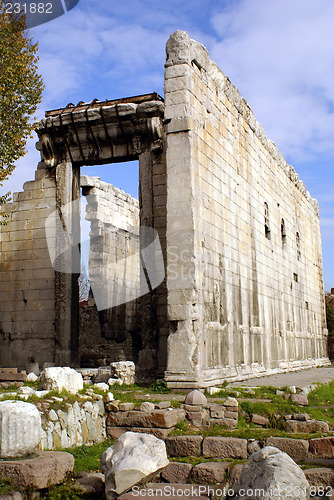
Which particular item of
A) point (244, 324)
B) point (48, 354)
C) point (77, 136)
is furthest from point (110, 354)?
point (77, 136)

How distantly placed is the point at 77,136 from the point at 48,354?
507 centimetres

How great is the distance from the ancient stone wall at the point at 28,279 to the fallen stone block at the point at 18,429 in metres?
6.95

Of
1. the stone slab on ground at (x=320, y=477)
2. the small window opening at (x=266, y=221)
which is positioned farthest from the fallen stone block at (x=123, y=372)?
the small window opening at (x=266, y=221)

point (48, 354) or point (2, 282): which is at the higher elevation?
point (2, 282)

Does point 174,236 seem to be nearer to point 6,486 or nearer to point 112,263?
point 6,486

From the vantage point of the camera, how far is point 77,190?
41.9ft

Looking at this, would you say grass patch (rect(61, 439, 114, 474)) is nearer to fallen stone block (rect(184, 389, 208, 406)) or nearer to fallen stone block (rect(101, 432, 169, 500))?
fallen stone block (rect(101, 432, 169, 500))

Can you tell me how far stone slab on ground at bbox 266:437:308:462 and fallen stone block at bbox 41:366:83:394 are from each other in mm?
3073

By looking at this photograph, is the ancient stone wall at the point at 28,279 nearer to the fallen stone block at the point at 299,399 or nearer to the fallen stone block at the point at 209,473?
the fallen stone block at the point at 299,399

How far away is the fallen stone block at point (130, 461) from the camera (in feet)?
15.0

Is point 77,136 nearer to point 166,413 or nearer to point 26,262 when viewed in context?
point 26,262

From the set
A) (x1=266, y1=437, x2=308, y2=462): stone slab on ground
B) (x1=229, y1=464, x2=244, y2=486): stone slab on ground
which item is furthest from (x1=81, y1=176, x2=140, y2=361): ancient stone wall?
(x1=229, y1=464, x2=244, y2=486): stone slab on ground

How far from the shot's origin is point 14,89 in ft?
42.8

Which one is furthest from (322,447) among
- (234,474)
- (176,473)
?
(176,473)
